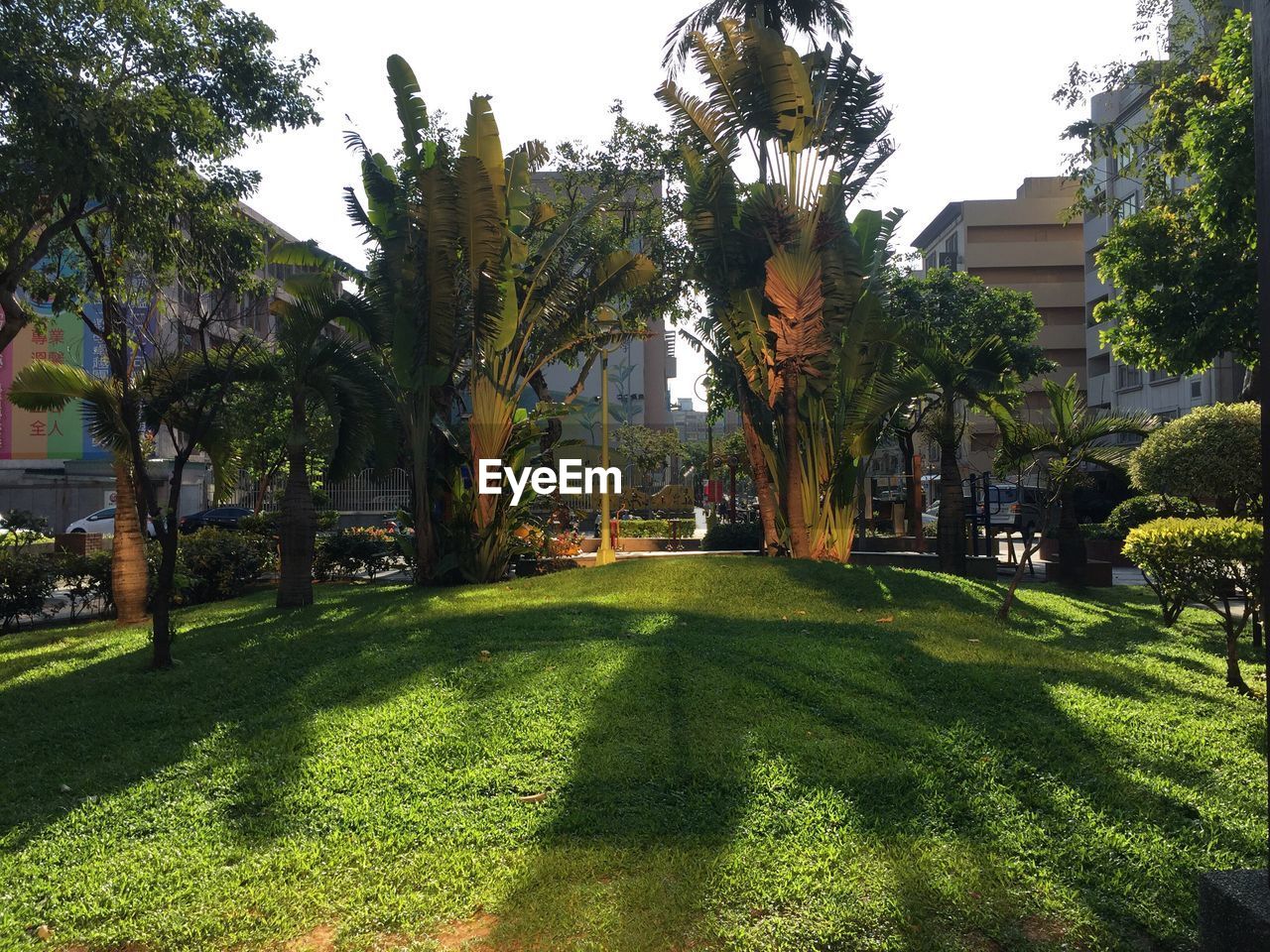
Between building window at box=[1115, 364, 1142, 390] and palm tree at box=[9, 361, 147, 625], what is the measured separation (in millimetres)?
39268

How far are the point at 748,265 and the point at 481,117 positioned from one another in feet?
13.8

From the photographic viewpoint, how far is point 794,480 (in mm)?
13109

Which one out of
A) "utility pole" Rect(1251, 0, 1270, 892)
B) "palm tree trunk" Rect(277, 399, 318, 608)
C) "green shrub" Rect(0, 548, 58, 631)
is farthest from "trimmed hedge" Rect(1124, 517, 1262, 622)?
"green shrub" Rect(0, 548, 58, 631)

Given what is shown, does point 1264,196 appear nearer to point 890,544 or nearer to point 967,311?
point 890,544

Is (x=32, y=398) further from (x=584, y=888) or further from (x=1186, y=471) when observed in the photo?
(x=1186, y=471)

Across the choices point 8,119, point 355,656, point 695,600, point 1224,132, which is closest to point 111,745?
point 355,656

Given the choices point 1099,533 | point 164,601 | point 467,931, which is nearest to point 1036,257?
point 1099,533

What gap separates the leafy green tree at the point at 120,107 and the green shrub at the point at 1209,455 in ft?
38.0

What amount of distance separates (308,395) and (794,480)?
261 inches

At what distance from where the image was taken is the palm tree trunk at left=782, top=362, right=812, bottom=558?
42.7 ft

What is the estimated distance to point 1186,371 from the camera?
15.6 metres

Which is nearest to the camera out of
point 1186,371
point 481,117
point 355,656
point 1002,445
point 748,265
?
point 355,656

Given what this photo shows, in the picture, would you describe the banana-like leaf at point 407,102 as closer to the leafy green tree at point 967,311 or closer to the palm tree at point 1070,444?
the palm tree at point 1070,444

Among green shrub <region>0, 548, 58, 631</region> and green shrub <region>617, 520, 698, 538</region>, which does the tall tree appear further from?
green shrub <region>0, 548, 58, 631</region>
